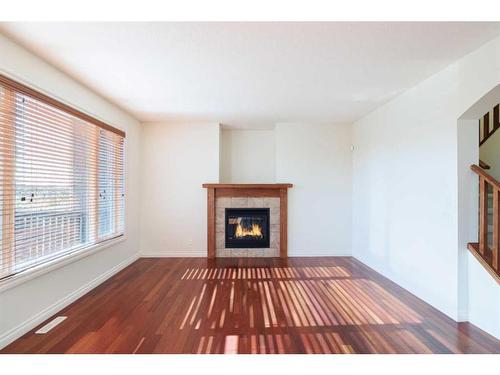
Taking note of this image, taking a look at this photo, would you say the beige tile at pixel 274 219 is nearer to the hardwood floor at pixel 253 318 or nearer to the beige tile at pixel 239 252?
the beige tile at pixel 239 252

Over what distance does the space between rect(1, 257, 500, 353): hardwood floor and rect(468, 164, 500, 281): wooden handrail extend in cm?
63

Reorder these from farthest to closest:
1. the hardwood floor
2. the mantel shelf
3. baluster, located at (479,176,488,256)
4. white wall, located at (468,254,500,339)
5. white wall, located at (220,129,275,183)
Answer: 1. white wall, located at (220,129,275,183)
2. the mantel shelf
3. baluster, located at (479,176,488,256)
4. white wall, located at (468,254,500,339)
5. the hardwood floor

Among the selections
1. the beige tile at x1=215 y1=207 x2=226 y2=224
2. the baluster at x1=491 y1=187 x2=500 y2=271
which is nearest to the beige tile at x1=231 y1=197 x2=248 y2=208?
the beige tile at x1=215 y1=207 x2=226 y2=224

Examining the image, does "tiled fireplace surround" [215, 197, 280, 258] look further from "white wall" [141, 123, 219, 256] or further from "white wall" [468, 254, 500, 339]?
"white wall" [468, 254, 500, 339]

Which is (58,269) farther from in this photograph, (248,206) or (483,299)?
(483,299)

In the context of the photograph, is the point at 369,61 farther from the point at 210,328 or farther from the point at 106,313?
the point at 106,313

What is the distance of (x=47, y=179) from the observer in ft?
8.37

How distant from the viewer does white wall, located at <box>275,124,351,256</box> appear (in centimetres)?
487

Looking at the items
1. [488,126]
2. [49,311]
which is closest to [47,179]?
[49,311]

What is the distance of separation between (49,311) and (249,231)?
10.2 feet

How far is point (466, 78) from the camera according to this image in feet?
7.69

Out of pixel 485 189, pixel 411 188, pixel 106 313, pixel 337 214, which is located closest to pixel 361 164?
pixel 337 214

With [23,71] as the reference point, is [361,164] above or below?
below
